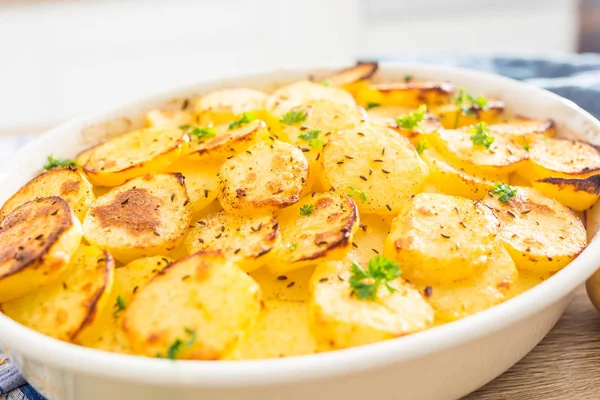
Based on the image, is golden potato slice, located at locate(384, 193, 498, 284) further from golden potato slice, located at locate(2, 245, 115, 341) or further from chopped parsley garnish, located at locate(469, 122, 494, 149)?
golden potato slice, located at locate(2, 245, 115, 341)

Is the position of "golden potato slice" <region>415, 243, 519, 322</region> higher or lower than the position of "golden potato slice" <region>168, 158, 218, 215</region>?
lower

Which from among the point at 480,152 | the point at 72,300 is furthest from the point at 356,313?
the point at 480,152

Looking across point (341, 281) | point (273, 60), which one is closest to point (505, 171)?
point (341, 281)

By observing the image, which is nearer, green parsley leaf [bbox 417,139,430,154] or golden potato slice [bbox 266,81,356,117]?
green parsley leaf [bbox 417,139,430,154]

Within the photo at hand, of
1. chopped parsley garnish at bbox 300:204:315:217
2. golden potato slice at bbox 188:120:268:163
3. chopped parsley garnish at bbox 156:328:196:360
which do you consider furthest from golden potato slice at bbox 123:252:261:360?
golden potato slice at bbox 188:120:268:163

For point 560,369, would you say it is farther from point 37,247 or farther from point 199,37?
point 199,37

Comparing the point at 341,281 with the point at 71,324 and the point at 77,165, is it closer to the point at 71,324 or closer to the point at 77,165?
the point at 71,324

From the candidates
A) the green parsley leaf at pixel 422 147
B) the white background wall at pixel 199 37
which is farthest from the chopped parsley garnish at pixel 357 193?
the white background wall at pixel 199 37
